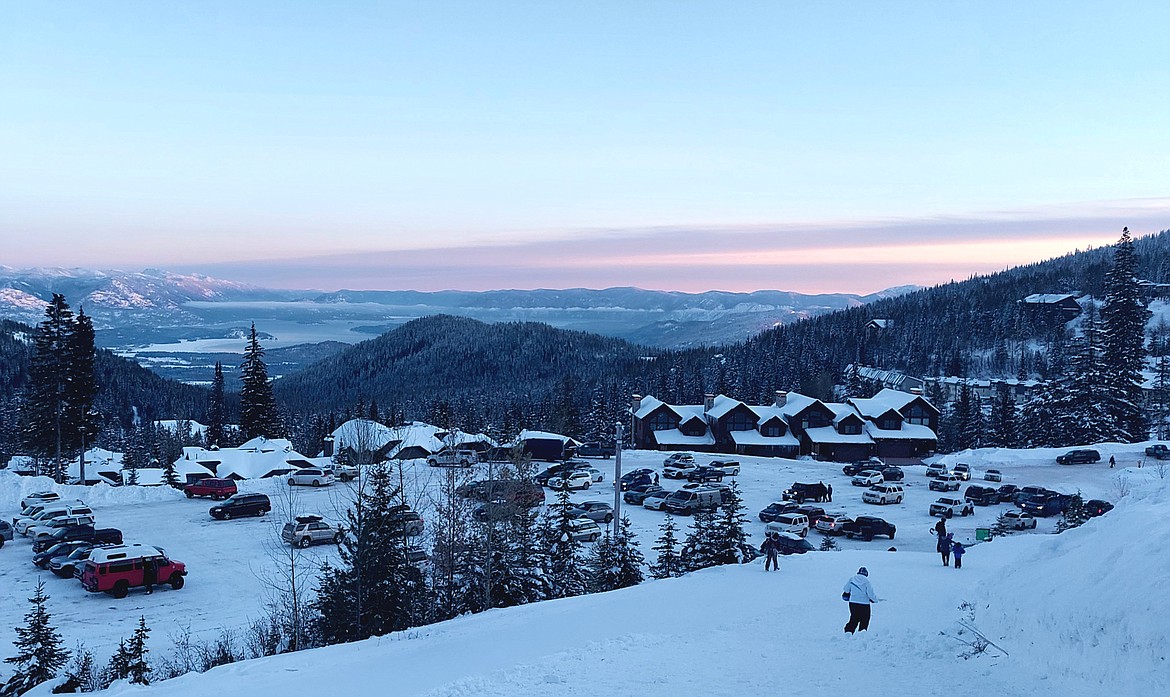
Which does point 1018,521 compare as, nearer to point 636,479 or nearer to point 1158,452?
point 636,479

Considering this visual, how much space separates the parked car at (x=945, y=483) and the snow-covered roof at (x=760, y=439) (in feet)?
58.5

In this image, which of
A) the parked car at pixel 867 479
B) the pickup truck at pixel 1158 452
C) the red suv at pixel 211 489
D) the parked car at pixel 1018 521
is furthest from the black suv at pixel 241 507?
the pickup truck at pixel 1158 452

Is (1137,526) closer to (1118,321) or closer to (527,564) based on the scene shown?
(527,564)

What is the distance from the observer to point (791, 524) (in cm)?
3306

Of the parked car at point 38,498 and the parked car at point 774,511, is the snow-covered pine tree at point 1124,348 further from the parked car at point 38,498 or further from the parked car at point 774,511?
the parked car at point 38,498

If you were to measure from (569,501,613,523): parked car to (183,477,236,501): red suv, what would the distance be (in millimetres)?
18571

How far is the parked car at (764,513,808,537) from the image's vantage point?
32812 mm

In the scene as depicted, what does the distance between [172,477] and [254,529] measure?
28738 millimetres

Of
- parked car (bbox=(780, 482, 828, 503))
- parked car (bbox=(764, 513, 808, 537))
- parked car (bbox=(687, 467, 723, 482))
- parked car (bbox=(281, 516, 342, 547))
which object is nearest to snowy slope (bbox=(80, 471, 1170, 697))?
parked car (bbox=(281, 516, 342, 547))

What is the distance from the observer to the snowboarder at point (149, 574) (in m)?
22.3

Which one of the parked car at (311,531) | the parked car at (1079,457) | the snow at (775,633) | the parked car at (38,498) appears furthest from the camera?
the parked car at (1079,457)

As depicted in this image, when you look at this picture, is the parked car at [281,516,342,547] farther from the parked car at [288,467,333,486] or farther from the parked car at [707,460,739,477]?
the parked car at [707,460,739,477]

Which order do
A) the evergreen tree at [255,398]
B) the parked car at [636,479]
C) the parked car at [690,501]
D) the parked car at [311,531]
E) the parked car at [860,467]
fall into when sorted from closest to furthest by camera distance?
the parked car at [311,531] < the parked car at [690,501] < the parked car at [636,479] < the parked car at [860,467] < the evergreen tree at [255,398]

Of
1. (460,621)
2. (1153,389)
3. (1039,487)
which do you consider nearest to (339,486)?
(460,621)
